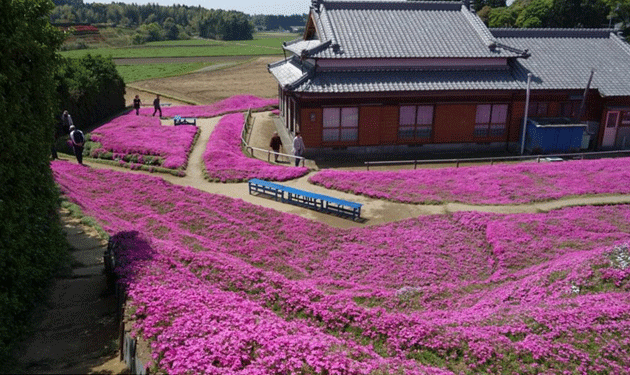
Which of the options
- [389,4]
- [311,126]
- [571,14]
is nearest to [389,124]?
[311,126]

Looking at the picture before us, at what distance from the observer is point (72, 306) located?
1246cm

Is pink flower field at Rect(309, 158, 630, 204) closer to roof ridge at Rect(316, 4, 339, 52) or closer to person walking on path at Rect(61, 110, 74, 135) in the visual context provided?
roof ridge at Rect(316, 4, 339, 52)

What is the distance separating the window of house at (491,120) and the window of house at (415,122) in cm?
358

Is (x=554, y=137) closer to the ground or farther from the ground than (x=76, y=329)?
farther from the ground

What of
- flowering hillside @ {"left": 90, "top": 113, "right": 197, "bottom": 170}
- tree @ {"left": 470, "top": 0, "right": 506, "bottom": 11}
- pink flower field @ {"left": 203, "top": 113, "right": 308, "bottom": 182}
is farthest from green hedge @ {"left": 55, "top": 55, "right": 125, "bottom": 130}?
tree @ {"left": 470, "top": 0, "right": 506, "bottom": 11}

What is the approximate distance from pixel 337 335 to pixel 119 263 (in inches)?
242

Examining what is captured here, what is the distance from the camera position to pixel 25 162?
12742 millimetres

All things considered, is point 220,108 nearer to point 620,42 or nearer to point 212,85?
point 212,85

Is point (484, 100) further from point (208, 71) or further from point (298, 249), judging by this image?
point (208, 71)

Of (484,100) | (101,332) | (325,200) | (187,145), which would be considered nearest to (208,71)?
(187,145)

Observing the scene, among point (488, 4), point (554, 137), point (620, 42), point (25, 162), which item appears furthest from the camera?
point (488, 4)

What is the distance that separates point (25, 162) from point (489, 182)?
856 inches

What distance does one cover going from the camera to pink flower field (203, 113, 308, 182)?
91.5 ft

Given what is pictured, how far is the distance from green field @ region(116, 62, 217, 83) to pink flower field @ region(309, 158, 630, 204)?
5801 cm
